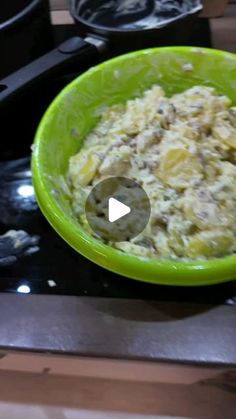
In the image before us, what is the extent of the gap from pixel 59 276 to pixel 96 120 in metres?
0.27

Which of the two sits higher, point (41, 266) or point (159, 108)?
point (159, 108)

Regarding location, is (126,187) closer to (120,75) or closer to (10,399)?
(120,75)

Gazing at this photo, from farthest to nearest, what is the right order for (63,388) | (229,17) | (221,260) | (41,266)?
(229,17)
(63,388)
(41,266)
(221,260)

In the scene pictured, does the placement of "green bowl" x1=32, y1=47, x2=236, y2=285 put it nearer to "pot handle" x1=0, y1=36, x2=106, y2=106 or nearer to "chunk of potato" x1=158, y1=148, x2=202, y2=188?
"pot handle" x1=0, y1=36, x2=106, y2=106

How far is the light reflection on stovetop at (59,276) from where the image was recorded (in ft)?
2.00

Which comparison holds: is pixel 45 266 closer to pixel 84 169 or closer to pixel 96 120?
pixel 84 169

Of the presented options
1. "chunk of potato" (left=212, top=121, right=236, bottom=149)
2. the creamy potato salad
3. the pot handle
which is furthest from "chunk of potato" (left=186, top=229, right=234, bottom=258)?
the pot handle

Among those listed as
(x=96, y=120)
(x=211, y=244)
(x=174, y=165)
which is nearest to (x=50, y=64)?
(x=96, y=120)

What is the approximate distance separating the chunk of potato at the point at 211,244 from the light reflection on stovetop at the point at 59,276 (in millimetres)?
51

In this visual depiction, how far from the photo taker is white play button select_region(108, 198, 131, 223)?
0.64 meters

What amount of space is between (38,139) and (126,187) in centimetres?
14

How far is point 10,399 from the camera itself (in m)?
0.77

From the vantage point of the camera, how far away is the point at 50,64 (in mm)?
735

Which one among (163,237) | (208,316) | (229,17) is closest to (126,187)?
(163,237)
